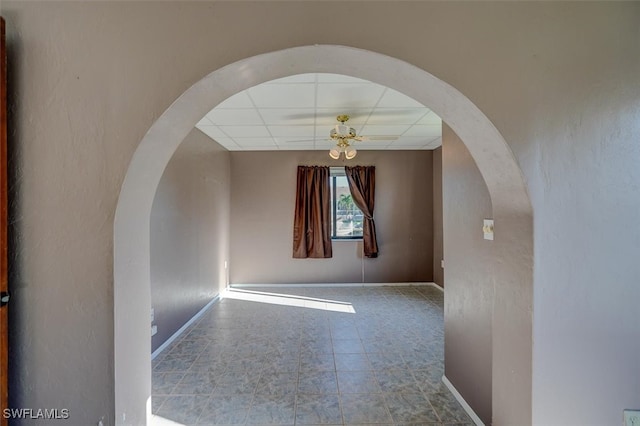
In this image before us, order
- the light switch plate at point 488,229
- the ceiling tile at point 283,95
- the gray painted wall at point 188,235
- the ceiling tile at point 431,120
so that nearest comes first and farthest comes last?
the light switch plate at point 488,229
the ceiling tile at point 283,95
the gray painted wall at point 188,235
the ceiling tile at point 431,120

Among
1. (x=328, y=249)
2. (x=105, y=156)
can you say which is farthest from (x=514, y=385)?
(x=328, y=249)

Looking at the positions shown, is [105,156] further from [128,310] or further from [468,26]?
[468,26]

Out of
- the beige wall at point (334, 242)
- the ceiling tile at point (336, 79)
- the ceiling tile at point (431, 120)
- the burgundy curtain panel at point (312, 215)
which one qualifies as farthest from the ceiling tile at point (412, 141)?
the ceiling tile at point (336, 79)

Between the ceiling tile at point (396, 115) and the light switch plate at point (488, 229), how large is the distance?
2.01 meters

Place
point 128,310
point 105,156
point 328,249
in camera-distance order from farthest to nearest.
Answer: point 328,249
point 128,310
point 105,156

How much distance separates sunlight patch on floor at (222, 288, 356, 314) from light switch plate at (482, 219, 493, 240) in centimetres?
269

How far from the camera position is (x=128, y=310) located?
129 cm

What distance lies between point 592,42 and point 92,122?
211 cm

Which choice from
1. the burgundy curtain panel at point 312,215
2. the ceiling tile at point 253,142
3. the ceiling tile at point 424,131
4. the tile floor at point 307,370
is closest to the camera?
the tile floor at point 307,370

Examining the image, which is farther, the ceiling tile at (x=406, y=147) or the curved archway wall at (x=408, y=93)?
the ceiling tile at (x=406, y=147)

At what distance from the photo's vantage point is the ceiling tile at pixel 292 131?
3.93 m

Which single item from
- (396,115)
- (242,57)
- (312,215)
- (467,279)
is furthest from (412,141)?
(242,57)

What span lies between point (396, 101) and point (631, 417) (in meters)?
2.75

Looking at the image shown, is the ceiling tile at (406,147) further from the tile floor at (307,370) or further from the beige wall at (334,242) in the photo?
the tile floor at (307,370)
